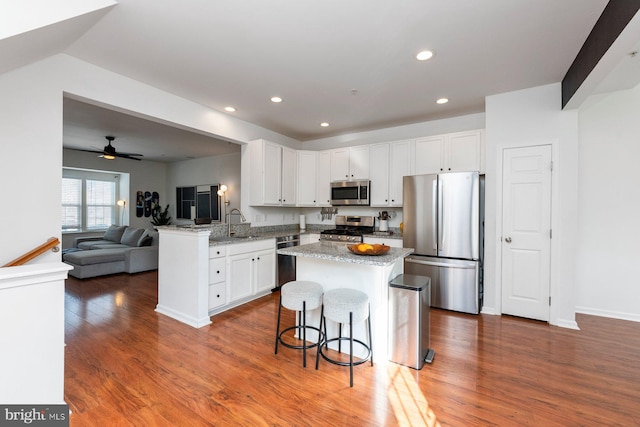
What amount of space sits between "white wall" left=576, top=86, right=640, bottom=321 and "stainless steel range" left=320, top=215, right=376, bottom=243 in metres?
2.76

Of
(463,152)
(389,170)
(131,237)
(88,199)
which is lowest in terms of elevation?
(131,237)

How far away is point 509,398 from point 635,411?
74 centimetres

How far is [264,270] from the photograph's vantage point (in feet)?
13.5

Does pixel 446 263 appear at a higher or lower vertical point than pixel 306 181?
lower

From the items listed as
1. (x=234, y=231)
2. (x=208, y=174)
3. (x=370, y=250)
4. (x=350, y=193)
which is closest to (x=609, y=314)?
(x=370, y=250)

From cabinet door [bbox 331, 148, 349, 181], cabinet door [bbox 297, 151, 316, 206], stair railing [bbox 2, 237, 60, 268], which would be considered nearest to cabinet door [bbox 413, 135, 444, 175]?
cabinet door [bbox 331, 148, 349, 181]

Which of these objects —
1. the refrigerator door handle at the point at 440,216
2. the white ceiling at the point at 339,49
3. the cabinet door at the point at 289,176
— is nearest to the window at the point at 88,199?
the white ceiling at the point at 339,49

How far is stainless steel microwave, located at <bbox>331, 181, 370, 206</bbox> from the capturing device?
15.0 ft

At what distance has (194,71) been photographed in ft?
9.21

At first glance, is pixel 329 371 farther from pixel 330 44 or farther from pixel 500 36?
pixel 500 36

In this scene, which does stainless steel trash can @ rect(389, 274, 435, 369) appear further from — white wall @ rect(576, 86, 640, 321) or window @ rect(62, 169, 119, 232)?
window @ rect(62, 169, 119, 232)

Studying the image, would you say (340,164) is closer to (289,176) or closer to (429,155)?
(289,176)

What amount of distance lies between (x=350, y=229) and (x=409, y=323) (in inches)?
104

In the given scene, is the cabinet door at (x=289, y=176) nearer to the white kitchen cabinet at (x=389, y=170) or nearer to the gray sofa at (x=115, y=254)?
the white kitchen cabinet at (x=389, y=170)
